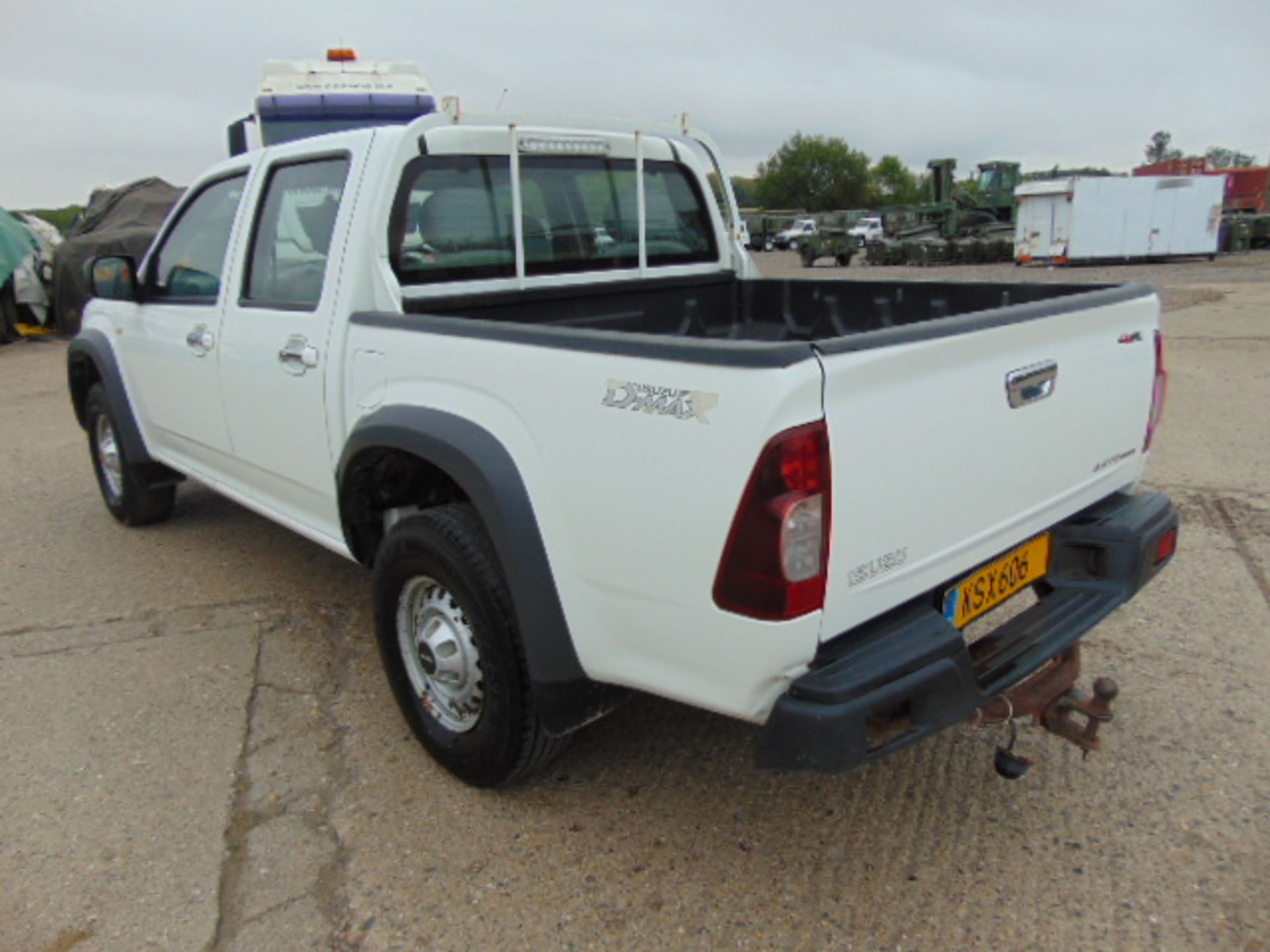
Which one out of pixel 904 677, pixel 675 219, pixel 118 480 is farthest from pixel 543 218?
pixel 118 480

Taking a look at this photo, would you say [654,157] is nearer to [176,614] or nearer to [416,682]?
[416,682]

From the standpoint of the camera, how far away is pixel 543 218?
12.3 feet

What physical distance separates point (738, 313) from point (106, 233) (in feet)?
46.4

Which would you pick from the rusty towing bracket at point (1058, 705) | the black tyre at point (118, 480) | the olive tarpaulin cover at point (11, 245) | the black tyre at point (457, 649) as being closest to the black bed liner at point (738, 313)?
the black tyre at point (457, 649)

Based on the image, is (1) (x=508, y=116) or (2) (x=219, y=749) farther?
(1) (x=508, y=116)

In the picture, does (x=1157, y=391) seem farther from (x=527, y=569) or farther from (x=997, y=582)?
(x=527, y=569)

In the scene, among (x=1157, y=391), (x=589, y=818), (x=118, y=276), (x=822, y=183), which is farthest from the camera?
(x=822, y=183)

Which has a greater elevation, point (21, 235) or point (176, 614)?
point (21, 235)

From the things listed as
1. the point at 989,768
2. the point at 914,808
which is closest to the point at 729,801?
the point at 914,808

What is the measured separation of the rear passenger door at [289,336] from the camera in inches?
127

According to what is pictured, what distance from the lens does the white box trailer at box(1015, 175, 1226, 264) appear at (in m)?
26.1

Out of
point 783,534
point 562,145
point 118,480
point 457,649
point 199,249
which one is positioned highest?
point 562,145

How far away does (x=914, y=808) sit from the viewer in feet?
8.94

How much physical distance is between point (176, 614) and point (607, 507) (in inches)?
112
